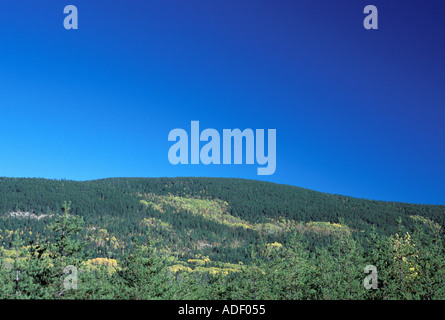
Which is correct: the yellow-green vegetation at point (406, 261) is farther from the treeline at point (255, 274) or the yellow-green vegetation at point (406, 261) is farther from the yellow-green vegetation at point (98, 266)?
the yellow-green vegetation at point (98, 266)

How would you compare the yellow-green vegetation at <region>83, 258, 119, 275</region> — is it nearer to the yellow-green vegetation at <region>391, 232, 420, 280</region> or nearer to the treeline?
the treeline

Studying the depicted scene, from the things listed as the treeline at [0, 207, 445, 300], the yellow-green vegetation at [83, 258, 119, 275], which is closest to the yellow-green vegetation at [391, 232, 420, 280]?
the treeline at [0, 207, 445, 300]

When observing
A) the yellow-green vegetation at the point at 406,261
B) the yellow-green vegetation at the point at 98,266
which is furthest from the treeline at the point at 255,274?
the yellow-green vegetation at the point at 98,266

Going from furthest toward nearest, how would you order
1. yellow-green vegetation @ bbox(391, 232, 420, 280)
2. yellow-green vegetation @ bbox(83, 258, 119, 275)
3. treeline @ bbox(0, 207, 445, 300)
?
yellow-green vegetation @ bbox(391, 232, 420, 280)
yellow-green vegetation @ bbox(83, 258, 119, 275)
treeline @ bbox(0, 207, 445, 300)

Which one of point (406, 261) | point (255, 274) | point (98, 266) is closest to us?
point (255, 274)

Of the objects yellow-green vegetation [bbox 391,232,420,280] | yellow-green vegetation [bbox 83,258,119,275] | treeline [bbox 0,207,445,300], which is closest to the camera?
treeline [bbox 0,207,445,300]

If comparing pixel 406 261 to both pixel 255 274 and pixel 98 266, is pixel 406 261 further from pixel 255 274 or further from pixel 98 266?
pixel 98 266

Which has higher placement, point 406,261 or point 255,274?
point 406,261

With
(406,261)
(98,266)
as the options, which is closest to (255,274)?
(406,261)

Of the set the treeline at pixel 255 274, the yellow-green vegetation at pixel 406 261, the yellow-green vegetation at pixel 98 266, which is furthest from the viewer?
the yellow-green vegetation at pixel 406 261
